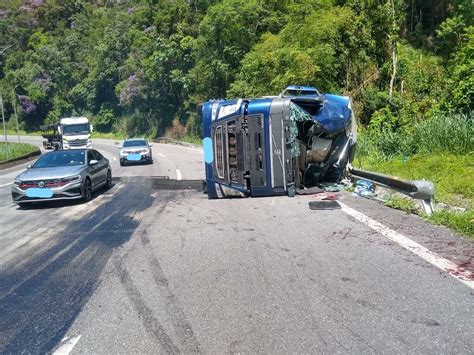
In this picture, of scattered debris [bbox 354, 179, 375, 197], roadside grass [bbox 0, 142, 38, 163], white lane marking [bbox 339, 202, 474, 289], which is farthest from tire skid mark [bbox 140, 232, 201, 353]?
roadside grass [bbox 0, 142, 38, 163]

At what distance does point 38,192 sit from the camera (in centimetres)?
1107

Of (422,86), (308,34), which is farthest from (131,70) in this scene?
(422,86)

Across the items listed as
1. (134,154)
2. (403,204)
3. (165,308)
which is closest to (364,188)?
(403,204)

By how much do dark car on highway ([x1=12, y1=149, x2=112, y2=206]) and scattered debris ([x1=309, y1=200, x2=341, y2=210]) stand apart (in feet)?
18.9

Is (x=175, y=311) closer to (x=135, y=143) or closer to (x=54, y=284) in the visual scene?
(x=54, y=284)

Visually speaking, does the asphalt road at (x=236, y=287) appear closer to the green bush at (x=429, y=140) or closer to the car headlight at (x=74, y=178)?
the car headlight at (x=74, y=178)

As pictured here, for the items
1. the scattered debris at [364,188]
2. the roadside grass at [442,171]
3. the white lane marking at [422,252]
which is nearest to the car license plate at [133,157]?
the roadside grass at [442,171]

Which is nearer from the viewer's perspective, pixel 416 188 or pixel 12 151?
pixel 416 188

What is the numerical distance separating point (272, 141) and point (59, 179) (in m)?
5.24

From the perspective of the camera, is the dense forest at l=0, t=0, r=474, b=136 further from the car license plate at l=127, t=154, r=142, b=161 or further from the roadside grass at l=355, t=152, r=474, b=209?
the car license plate at l=127, t=154, r=142, b=161

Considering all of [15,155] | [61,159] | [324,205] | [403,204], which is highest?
[61,159]

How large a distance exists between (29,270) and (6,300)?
1112 mm

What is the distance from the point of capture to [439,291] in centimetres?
462

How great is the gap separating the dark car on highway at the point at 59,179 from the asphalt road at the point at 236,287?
2246 millimetres
